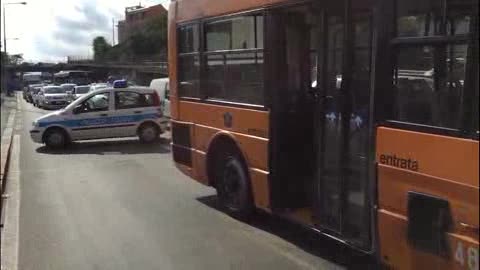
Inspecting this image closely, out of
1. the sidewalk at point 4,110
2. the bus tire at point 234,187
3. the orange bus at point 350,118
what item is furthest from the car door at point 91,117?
the bus tire at point 234,187

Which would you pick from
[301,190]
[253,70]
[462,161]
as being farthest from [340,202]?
[253,70]

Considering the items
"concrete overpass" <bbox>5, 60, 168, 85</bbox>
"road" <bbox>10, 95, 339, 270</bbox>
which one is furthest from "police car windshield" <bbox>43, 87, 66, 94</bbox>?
"road" <bbox>10, 95, 339, 270</bbox>

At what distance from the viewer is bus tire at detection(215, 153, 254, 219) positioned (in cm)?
808

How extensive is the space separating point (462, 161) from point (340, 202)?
1.71 meters

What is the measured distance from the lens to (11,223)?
8781 mm

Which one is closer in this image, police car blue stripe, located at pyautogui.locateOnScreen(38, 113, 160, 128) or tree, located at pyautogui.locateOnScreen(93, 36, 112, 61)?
police car blue stripe, located at pyautogui.locateOnScreen(38, 113, 160, 128)

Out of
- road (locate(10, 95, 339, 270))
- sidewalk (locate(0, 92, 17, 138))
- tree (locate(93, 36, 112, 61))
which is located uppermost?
tree (locate(93, 36, 112, 61))

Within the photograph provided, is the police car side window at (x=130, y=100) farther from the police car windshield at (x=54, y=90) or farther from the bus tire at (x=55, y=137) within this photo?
the police car windshield at (x=54, y=90)

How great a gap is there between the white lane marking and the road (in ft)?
0.31

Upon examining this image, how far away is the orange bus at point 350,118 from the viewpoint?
14.9ft

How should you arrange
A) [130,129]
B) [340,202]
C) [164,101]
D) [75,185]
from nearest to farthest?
[340,202] < [75,185] < [130,129] < [164,101]

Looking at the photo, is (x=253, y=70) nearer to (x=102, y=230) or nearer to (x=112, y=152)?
(x=102, y=230)

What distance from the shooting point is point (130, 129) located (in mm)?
18969

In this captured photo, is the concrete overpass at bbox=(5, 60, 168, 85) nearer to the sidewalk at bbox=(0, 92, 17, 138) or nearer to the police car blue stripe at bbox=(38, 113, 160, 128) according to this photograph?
the sidewalk at bbox=(0, 92, 17, 138)
